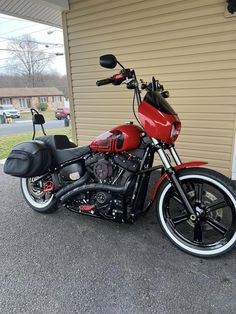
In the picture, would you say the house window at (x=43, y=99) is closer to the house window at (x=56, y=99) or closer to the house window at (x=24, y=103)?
the house window at (x=56, y=99)

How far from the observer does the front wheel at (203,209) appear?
168 centimetres

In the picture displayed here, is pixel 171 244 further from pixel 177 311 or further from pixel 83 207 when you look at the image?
pixel 83 207

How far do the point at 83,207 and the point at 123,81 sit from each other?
1118mm

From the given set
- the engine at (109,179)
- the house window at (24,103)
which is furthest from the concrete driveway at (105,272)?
the house window at (24,103)

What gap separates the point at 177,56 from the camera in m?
3.22

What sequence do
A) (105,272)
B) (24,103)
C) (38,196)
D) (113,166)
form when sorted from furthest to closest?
1. (24,103)
2. (38,196)
3. (113,166)
4. (105,272)

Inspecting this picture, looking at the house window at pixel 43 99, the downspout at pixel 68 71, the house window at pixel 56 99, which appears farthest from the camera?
the house window at pixel 56 99

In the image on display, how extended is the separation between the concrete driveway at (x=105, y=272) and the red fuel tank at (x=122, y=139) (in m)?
0.77

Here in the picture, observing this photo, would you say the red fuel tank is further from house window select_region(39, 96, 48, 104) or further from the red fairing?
house window select_region(39, 96, 48, 104)

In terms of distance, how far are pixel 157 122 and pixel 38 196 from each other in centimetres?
155

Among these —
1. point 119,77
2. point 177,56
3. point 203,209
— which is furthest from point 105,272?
point 177,56

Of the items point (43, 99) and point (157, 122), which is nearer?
point (157, 122)

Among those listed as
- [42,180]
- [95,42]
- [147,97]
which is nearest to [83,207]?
[42,180]

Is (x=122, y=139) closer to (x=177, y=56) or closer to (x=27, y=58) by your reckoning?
(x=177, y=56)
